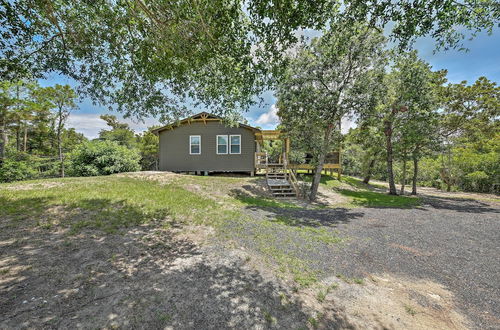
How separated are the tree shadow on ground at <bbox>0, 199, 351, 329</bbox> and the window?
11.5 m

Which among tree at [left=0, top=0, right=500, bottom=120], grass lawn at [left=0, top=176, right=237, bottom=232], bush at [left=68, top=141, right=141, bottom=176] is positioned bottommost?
grass lawn at [left=0, top=176, right=237, bottom=232]

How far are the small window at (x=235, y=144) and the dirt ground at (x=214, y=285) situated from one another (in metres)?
10.7

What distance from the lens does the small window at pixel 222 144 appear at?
15.3 m

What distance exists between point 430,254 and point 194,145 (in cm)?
1450

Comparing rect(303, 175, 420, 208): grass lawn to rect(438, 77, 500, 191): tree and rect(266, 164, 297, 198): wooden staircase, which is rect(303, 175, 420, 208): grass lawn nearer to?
rect(266, 164, 297, 198): wooden staircase

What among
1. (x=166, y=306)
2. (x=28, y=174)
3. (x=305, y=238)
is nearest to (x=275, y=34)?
(x=305, y=238)

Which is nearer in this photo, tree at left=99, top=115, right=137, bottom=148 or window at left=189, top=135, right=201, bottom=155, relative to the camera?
window at left=189, top=135, right=201, bottom=155

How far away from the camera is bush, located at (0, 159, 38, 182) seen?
14.2m

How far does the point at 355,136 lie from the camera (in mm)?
16484

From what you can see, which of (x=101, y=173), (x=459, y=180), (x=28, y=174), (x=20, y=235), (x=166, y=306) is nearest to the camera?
(x=166, y=306)

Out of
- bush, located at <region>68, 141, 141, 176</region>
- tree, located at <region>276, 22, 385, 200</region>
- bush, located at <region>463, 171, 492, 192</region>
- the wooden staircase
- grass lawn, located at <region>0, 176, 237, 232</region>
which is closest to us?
grass lawn, located at <region>0, 176, 237, 232</region>

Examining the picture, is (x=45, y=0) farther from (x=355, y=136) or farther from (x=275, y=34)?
(x=355, y=136)

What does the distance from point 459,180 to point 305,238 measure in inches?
928

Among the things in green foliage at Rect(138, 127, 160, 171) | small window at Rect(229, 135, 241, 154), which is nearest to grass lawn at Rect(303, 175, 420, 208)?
small window at Rect(229, 135, 241, 154)
